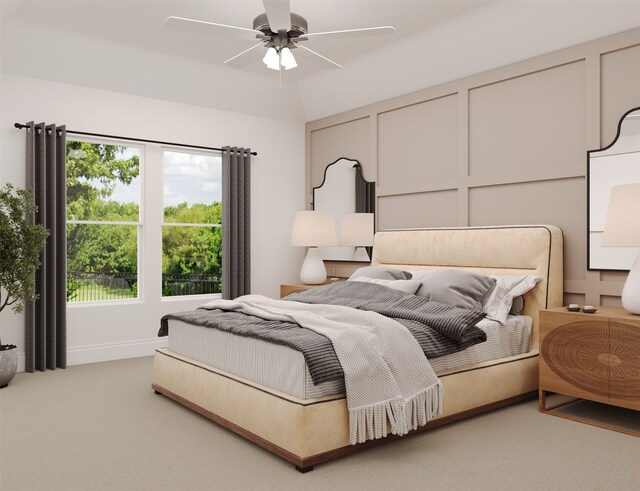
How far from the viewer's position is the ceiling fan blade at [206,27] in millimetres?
3266

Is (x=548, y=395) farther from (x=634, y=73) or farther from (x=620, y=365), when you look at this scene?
(x=634, y=73)

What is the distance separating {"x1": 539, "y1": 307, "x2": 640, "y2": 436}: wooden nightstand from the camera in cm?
316

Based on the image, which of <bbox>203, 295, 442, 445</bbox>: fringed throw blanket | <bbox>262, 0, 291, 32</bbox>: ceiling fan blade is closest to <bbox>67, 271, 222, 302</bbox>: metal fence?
<bbox>203, 295, 442, 445</bbox>: fringed throw blanket

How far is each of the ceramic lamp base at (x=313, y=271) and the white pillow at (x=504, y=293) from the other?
7.02ft

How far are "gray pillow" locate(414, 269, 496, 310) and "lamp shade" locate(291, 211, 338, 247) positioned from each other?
1734 mm

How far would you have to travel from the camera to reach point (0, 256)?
420 cm

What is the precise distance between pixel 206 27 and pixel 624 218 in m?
2.76

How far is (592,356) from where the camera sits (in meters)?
3.32

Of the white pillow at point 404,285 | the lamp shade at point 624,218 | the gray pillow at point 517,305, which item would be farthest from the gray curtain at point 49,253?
the lamp shade at point 624,218

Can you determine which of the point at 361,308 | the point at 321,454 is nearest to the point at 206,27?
the point at 361,308

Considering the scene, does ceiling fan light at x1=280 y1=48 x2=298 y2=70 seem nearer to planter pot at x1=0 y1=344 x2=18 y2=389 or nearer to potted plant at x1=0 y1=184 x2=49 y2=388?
potted plant at x1=0 y1=184 x2=49 y2=388

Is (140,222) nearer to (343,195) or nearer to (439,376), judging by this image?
(343,195)

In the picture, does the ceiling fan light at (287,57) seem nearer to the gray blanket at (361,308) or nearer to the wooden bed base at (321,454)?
the gray blanket at (361,308)

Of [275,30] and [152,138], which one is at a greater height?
[275,30]
